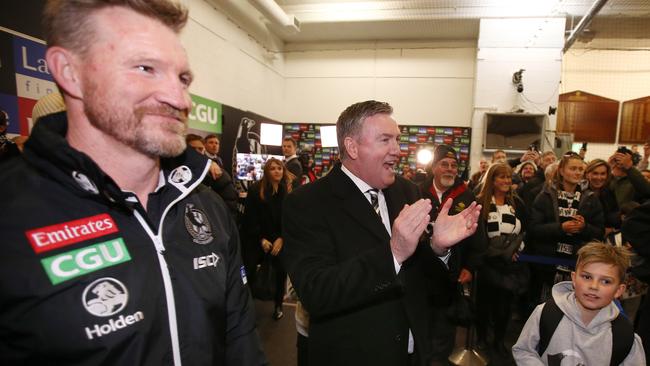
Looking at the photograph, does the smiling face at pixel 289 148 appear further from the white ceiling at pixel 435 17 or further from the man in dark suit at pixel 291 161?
the white ceiling at pixel 435 17

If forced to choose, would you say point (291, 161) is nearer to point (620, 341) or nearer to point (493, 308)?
point (493, 308)

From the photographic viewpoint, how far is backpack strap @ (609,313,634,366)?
1766 mm

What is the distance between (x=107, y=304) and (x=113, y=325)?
5 cm

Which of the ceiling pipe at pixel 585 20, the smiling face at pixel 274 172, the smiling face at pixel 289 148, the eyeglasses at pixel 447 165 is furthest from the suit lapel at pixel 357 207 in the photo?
the ceiling pipe at pixel 585 20

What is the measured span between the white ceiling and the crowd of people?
7618mm

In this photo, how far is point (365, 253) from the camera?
1387 millimetres

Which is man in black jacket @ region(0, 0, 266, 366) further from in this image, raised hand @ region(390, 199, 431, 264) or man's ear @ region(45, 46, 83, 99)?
raised hand @ region(390, 199, 431, 264)

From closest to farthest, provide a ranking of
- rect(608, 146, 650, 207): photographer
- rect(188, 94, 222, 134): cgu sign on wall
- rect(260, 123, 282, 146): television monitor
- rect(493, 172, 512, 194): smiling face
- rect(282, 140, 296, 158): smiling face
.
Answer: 1. rect(493, 172, 512, 194): smiling face
2. rect(608, 146, 650, 207): photographer
3. rect(282, 140, 296, 158): smiling face
4. rect(188, 94, 222, 134): cgu sign on wall
5. rect(260, 123, 282, 146): television monitor

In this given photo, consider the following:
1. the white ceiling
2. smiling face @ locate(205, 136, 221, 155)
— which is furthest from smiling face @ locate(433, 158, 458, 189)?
the white ceiling

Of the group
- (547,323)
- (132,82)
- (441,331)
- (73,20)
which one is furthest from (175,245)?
(441,331)

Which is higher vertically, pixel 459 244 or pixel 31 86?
pixel 31 86

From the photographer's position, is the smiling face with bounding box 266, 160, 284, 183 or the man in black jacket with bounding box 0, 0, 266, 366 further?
the smiling face with bounding box 266, 160, 284, 183

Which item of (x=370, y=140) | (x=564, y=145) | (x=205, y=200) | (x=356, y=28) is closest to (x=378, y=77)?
(x=356, y=28)

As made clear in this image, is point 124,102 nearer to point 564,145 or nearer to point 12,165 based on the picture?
point 12,165
